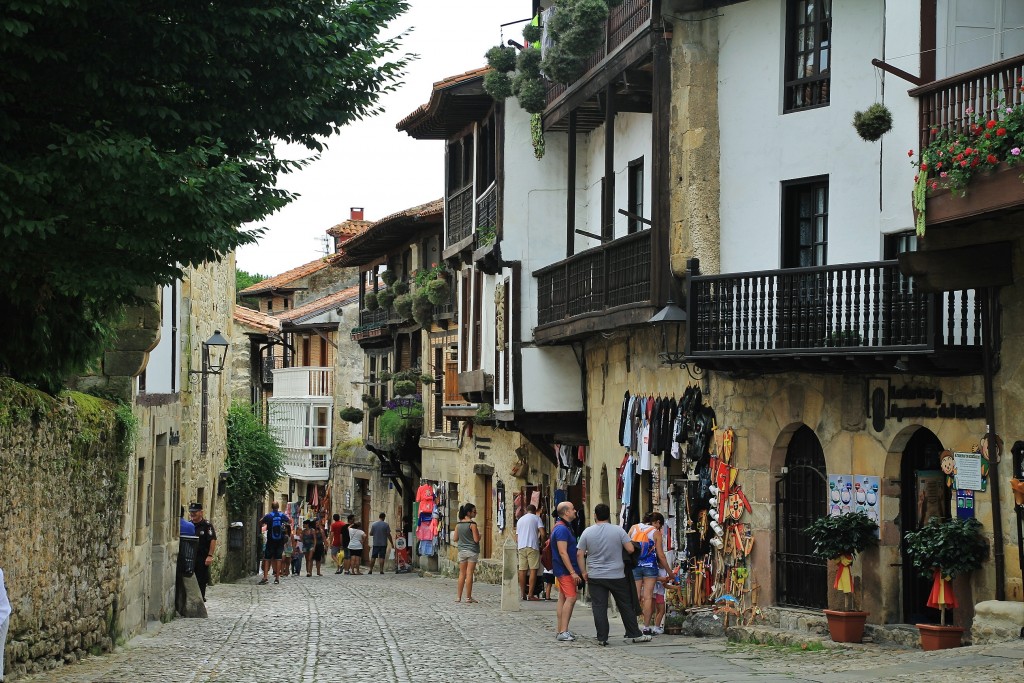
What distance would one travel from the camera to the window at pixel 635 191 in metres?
22.7

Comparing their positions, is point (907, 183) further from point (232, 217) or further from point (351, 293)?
Result: point (351, 293)

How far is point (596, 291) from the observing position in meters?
22.0

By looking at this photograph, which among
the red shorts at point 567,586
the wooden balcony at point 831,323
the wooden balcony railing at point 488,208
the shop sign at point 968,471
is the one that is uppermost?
the wooden balcony railing at point 488,208

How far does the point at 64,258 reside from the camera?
503 inches

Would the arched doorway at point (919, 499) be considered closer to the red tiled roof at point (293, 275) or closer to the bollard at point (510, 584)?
the bollard at point (510, 584)

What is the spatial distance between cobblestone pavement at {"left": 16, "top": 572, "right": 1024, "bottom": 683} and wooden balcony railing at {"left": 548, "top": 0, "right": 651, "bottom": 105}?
7933 mm

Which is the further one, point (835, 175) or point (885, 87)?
point (835, 175)

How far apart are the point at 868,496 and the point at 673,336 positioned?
416 cm

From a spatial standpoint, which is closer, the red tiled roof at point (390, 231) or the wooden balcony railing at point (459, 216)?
the wooden balcony railing at point (459, 216)

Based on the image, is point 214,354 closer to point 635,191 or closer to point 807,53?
point 635,191

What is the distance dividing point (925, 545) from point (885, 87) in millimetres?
4891

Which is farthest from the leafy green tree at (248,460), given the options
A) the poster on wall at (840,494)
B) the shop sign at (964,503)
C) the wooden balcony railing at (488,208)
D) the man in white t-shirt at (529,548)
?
the shop sign at (964,503)

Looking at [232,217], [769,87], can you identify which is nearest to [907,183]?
[769,87]

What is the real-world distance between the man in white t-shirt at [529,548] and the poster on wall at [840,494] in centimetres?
680
